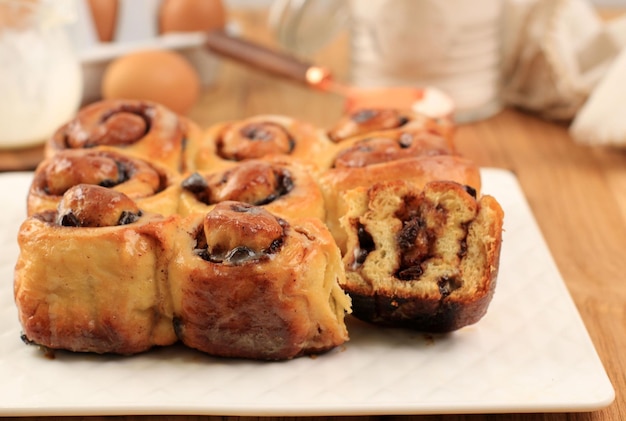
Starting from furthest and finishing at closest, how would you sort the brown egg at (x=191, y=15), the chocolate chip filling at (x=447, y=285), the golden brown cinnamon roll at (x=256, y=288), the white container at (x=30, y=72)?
the brown egg at (x=191, y=15) → the white container at (x=30, y=72) → the chocolate chip filling at (x=447, y=285) → the golden brown cinnamon roll at (x=256, y=288)

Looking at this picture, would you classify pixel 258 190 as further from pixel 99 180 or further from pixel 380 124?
pixel 380 124

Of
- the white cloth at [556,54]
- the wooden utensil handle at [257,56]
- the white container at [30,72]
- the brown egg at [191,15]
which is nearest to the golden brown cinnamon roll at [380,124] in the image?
the wooden utensil handle at [257,56]

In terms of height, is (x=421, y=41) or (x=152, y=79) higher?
(x=421, y=41)

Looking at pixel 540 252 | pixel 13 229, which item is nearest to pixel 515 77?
pixel 540 252

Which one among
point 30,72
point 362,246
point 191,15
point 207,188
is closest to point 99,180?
point 207,188

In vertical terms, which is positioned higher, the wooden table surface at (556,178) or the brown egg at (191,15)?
the brown egg at (191,15)

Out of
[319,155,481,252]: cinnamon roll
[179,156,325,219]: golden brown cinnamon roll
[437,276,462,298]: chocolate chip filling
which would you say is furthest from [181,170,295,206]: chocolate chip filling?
[437,276,462,298]: chocolate chip filling

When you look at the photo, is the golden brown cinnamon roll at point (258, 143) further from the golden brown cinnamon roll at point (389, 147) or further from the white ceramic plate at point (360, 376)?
the white ceramic plate at point (360, 376)
